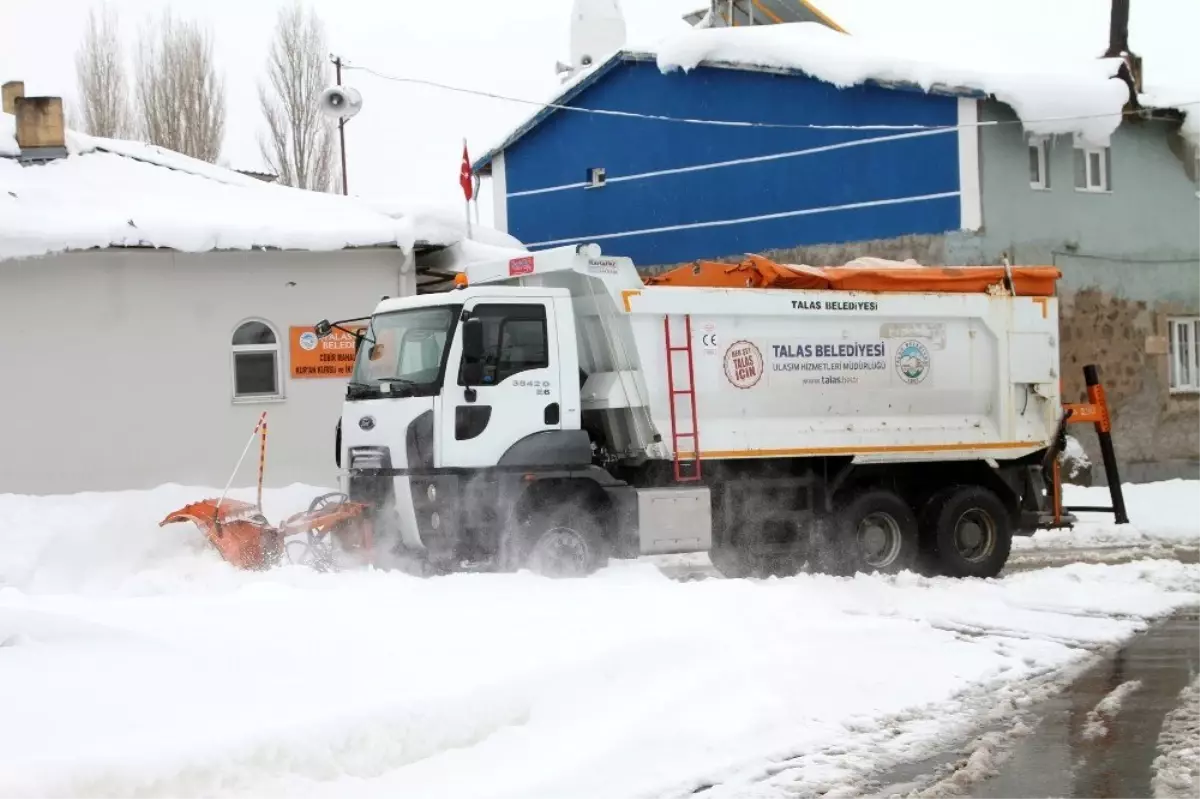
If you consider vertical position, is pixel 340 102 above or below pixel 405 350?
above

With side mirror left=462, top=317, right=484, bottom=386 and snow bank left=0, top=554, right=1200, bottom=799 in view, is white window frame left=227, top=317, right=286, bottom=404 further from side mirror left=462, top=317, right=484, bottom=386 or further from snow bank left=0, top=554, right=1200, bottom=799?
snow bank left=0, top=554, right=1200, bottom=799

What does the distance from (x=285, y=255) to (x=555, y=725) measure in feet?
41.2

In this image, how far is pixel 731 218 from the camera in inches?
1074

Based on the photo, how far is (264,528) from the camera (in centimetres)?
1274

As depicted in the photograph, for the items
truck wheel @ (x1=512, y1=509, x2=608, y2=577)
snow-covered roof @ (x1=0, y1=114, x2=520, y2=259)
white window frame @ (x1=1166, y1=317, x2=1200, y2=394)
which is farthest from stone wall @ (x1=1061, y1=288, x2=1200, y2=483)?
truck wheel @ (x1=512, y1=509, x2=608, y2=577)

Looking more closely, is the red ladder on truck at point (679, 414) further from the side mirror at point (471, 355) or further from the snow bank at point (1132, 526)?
the snow bank at point (1132, 526)

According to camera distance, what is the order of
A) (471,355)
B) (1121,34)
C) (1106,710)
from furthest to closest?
1. (1121,34)
2. (471,355)
3. (1106,710)

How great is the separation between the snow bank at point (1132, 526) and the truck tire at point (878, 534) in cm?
306

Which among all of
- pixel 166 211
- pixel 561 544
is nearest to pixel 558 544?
pixel 561 544

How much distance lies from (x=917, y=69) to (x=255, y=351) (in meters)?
11.6

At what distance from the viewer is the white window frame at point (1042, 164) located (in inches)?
950

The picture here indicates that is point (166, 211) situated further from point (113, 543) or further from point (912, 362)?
point (912, 362)

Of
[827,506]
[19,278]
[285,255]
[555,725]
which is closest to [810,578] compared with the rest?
[827,506]

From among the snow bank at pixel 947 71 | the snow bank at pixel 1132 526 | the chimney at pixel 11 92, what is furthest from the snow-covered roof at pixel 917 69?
the chimney at pixel 11 92
